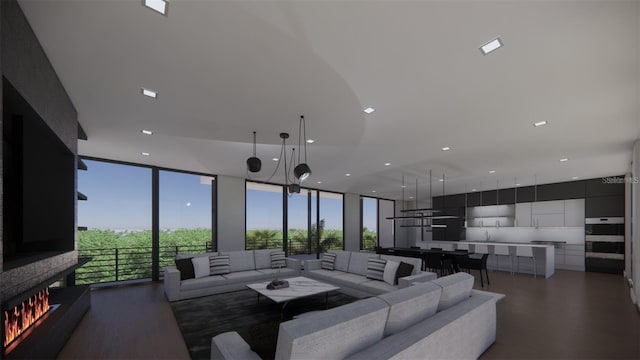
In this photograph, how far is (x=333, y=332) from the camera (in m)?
1.69

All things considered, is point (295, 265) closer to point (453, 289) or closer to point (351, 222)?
point (453, 289)

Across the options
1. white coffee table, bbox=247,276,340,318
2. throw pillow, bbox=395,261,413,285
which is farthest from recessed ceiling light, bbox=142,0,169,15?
throw pillow, bbox=395,261,413,285

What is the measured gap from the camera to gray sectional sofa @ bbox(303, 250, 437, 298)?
4758 mm

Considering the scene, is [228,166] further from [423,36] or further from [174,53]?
[423,36]

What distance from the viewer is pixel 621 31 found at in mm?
2086

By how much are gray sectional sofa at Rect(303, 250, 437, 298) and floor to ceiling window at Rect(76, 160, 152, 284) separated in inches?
143

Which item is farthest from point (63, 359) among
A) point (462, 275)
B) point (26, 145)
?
point (462, 275)

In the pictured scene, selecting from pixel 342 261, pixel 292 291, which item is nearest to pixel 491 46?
pixel 292 291

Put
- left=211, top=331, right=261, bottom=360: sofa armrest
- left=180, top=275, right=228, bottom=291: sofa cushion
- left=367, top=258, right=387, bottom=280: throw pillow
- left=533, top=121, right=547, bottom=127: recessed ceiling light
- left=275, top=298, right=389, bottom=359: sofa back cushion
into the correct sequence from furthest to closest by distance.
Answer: left=367, top=258, right=387, bottom=280: throw pillow < left=180, top=275, right=228, bottom=291: sofa cushion < left=533, top=121, right=547, bottom=127: recessed ceiling light < left=211, top=331, right=261, bottom=360: sofa armrest < left=275, top=298, right=389, bottom=359: sofa back cushion

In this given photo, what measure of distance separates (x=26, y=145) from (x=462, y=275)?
14.2 ft

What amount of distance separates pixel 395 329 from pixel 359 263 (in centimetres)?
375

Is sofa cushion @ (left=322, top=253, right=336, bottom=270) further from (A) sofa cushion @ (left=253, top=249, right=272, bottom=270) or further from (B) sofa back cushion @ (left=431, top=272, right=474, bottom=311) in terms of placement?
(B) sofa back cushion @ (left=431, top=272, right=474, bottom=311)

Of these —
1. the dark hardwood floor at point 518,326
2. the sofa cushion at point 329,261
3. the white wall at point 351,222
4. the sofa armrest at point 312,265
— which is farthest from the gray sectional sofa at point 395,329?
the white wall at point 351,222

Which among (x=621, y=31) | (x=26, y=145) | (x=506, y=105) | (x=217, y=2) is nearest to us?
(x=217, y=2)
